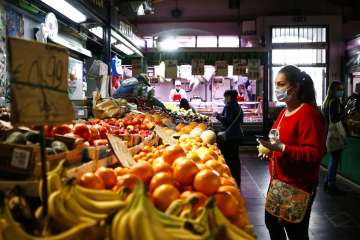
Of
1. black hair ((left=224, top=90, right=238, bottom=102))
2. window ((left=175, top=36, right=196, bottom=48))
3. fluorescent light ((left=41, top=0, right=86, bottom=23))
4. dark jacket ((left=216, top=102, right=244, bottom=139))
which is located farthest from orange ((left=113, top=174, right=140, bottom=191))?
window ((left=175, top=36, right=196, bottom=48))

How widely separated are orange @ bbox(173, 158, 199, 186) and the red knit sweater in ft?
4.01

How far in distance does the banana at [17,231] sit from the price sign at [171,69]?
35.8 ft

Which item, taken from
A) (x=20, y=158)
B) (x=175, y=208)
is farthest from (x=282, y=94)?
(x=20, y=158)

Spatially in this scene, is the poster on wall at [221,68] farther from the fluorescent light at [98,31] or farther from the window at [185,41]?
the fluorescent light at [98,31]

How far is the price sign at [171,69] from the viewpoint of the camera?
12.3 m

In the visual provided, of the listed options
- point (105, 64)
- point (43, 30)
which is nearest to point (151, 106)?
point (105, 64)

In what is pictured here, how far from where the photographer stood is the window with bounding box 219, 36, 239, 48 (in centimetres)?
1661

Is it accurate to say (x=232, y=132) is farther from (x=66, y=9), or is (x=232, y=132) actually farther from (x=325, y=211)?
(x=66, y=9)

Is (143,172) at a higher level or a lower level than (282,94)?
lower

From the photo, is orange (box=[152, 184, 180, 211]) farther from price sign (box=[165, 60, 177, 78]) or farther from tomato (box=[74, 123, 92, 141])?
price sign (box=[165, 60, 177, 78])

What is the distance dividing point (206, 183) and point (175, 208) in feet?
1.15

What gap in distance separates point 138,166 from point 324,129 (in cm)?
172

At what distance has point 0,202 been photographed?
4.62ft

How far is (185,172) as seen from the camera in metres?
2.10
